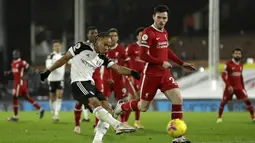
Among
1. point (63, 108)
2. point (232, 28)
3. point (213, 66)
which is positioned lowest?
point (63, 108)

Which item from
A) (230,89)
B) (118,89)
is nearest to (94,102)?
(118,89)

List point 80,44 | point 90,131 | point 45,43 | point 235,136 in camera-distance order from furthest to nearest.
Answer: point 45,43 → point 90,131 → point 235,136 → point 80,44

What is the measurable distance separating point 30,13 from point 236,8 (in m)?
11.2

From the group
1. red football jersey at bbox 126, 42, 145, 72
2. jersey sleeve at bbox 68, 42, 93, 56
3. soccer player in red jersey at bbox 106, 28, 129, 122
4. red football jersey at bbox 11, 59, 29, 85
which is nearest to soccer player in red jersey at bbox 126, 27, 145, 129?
red football jersey at bbox 126, 42, 145, 72

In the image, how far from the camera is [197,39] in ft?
96.4

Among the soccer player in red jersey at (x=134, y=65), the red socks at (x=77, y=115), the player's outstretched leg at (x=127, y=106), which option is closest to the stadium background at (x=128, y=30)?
the soccer player in red jersey at (x=134, y=65)

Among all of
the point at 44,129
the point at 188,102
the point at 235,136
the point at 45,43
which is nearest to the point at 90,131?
the point at 44,129

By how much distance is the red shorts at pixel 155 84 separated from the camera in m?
9.66

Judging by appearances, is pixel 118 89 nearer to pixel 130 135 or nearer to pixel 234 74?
pixel 130 135

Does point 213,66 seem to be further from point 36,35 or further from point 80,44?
point 80,44

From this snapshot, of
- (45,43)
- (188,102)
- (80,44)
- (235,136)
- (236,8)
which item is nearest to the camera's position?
(80,44)

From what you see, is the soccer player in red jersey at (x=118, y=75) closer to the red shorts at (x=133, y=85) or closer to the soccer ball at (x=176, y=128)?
the red shorts at (x=133, y=85)

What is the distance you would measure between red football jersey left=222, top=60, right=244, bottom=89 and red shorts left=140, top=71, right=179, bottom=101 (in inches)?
249

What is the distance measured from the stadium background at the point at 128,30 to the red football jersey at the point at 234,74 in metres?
9.02
